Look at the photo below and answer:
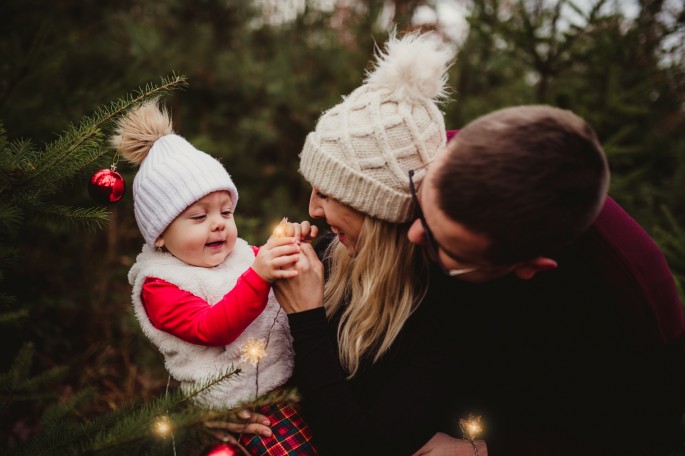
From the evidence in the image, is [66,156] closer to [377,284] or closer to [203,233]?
[203,233]

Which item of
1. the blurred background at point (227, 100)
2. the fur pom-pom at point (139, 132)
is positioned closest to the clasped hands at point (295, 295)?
the blurred background at point (227, 100)

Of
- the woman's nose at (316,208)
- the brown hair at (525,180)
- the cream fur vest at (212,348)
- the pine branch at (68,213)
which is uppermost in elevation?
the pine branch at (68,213)

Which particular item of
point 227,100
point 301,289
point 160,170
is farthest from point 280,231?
point 227,100

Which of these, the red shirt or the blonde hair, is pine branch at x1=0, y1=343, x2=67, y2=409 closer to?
the red shirt

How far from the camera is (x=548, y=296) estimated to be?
163 cm

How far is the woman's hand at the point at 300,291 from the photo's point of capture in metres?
1.72

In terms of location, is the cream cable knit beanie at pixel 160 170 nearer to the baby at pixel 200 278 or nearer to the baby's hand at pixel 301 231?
the baby at pixel 200 278

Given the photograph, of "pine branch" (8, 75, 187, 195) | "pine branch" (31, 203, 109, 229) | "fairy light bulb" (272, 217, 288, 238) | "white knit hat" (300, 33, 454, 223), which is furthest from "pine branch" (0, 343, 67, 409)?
"white knit hat" (300, 33, 454, 223)

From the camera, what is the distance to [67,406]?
1.87 metres

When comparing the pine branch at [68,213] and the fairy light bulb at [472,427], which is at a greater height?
the pine branch at [68,213]

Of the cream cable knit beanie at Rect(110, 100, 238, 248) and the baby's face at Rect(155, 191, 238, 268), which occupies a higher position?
the cream cable knit beanie at Rect(110, 100, 238, 248)

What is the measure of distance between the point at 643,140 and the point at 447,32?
14.1ft

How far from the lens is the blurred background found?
107 inches

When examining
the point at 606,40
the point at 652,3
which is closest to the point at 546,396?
the point at 606,40
